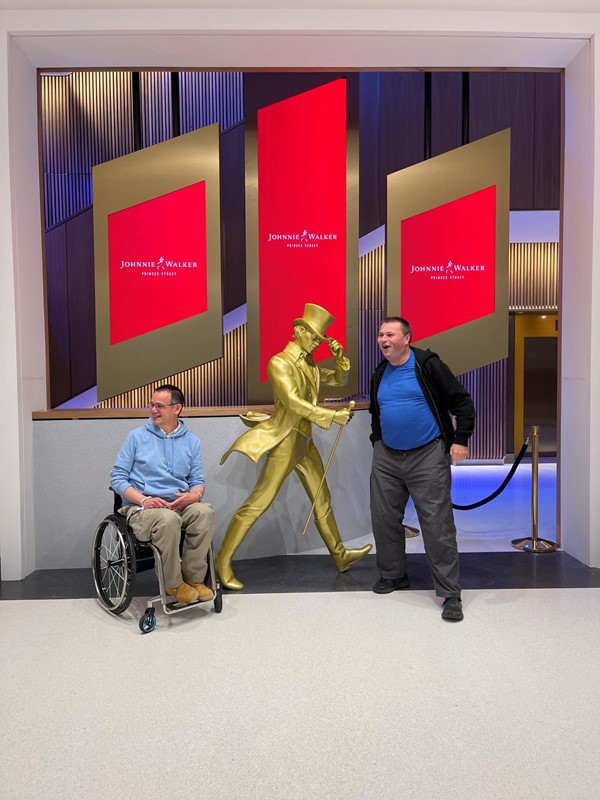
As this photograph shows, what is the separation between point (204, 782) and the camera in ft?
7.98

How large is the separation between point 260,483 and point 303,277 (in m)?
1.83

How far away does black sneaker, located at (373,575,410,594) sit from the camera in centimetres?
446

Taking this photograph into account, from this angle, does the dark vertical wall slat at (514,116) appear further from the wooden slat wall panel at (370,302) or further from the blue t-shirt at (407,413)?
the blue t-shirt at (407,413)

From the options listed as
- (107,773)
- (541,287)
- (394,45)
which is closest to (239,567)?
(107,773)

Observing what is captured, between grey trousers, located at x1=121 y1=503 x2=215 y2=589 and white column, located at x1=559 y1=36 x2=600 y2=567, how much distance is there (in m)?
2.86

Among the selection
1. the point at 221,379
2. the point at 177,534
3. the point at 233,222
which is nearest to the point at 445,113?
the point at 233,222

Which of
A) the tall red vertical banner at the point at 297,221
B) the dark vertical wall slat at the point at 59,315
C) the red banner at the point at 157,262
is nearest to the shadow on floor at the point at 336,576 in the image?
the tall red vertical banner at the point at 297,221

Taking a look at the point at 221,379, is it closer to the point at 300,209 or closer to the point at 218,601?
the point at 300,209

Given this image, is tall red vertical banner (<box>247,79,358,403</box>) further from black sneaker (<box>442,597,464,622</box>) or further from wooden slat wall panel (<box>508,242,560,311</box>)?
wooden slat wall panel (<box>508,242,560,311</box>)

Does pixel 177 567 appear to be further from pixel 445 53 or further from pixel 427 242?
pixel 445 53

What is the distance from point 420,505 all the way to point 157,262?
9.17 ft

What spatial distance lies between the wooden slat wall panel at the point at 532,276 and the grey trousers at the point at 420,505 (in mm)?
6004

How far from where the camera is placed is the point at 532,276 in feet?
31.6

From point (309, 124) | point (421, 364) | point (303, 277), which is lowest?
point (421, 364)
